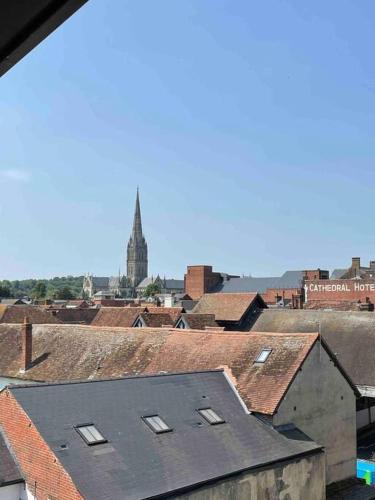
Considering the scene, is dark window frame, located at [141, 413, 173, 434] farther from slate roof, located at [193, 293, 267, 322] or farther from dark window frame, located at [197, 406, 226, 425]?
slate roof, located at [193, 293, 267, 322]

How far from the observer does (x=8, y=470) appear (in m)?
13.5

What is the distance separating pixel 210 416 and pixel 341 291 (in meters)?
45.7

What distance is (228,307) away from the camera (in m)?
40.6

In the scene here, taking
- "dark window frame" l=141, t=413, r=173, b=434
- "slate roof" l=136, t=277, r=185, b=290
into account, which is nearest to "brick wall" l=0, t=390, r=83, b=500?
"dark window frame" l=141, t=413, r=173, b=434

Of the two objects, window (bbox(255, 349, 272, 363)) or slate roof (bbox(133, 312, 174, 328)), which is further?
slate roof (bbox(133, 312, 174, 328))

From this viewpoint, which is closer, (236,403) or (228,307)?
(236,403)

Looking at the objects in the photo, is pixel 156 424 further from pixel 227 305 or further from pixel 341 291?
pixel 341 291

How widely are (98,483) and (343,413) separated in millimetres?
11280

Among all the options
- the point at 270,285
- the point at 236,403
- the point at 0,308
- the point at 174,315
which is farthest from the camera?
the point at 270,285

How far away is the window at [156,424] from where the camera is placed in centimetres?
1487

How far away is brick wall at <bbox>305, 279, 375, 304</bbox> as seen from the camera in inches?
2277

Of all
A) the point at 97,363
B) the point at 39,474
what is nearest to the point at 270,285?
the point at 97,363

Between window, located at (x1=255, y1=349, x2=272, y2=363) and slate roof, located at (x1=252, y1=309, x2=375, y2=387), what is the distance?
1096 centimetres

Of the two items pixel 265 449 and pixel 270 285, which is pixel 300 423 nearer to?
pixel 265 449
